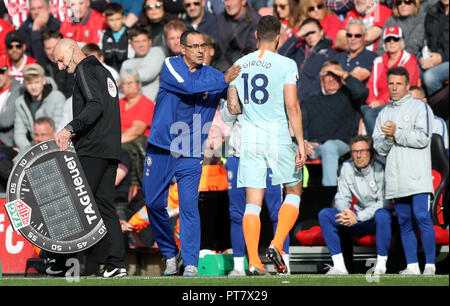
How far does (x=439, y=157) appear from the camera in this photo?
10.3m

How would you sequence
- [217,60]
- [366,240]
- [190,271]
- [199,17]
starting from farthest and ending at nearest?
1. [199,17]
2. [217,60]
3. [366,240]
4. [190,271]

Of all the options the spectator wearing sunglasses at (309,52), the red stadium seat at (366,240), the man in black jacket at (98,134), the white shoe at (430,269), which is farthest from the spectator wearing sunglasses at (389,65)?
the man in black jacket at (98,134)

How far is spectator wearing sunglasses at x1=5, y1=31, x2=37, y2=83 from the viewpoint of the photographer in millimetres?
13508

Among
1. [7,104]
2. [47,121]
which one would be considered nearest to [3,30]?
[7,104]

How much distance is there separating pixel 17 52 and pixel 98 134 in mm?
6013

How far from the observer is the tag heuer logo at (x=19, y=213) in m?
8.14

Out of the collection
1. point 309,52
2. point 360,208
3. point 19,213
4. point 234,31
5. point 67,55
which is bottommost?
point 360,208

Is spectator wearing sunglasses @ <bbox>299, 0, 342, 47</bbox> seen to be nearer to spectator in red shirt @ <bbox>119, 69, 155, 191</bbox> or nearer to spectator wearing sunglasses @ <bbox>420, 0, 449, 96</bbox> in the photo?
spectator wearing sunglasses @ <bbox>420, 0, 449, 96</bbox>

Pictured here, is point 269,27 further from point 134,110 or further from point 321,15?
point 321,15

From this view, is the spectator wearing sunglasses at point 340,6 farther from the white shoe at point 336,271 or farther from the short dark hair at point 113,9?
the white shoe at point 336,271

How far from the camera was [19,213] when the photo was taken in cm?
817


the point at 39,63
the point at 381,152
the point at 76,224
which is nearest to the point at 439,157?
the point at 381,152

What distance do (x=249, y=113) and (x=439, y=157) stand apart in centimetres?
302
